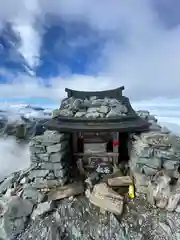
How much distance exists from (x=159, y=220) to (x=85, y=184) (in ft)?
7.31

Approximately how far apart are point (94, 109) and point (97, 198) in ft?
9.09

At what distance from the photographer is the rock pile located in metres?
6.01

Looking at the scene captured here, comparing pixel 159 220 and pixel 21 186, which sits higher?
pixel 21 186

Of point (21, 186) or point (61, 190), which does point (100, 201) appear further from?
point (21, 186)

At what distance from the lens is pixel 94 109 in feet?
20.6

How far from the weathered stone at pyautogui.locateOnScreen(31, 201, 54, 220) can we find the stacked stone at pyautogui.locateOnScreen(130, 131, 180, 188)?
261 cm

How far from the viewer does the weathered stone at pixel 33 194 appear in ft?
17.2

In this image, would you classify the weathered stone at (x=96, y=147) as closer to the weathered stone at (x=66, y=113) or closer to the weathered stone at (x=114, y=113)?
the weathered stone at (x=114, y=113)

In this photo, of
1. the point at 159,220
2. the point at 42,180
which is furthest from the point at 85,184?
the point at 159,220

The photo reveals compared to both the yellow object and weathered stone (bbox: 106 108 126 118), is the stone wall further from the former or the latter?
weathered stone (bbox: 106 108 126 118)

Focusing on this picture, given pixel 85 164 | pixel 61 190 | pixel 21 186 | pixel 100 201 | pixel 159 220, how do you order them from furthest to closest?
pixel 85 164
pixel 21 186
pixel 61 190
pixel 100 201
pixel 159 220

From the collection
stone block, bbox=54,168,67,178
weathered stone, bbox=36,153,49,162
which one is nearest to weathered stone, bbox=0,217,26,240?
stone block, bbox=54,168,67,178

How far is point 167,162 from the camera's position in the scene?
4.87 meters

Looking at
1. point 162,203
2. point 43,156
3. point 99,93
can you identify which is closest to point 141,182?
point 162,203
